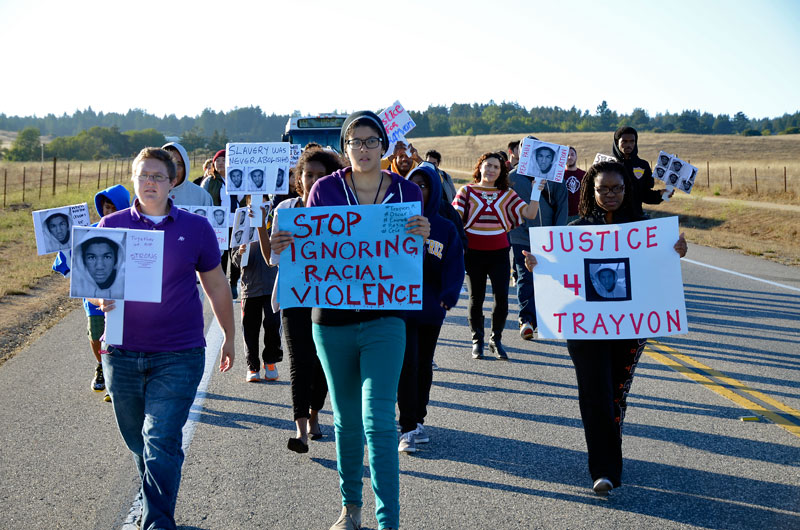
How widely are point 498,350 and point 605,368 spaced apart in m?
3.74

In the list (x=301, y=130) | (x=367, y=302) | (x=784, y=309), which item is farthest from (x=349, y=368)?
(x=301, y=130)

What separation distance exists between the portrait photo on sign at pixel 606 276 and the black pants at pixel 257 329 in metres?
3.15

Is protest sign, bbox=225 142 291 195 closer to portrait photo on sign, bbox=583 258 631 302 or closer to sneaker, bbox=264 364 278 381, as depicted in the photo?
sneaker, bbox=264 364 278 381

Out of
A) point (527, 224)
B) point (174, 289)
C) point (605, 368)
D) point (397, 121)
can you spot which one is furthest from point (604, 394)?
point (397, 121)

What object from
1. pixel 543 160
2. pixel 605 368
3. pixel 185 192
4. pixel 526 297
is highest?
pixel 543 160

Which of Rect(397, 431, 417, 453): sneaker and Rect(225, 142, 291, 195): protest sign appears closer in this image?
Rect(397, 431, 417, 453): sneaker

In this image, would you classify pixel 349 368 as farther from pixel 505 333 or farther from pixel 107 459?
pixel 505 333

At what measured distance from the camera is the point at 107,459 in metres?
5.33

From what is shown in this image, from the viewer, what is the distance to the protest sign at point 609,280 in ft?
16.0

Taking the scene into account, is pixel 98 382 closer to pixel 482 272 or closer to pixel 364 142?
pixel 482 272

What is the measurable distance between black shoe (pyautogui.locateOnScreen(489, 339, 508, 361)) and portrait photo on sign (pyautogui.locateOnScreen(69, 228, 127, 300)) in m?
5.25

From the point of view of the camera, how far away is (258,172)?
24.8 ft

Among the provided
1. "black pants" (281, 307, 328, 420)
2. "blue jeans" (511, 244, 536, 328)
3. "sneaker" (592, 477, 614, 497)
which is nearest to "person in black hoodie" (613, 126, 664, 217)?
"blue jeans" (511, 244, 536, 328)

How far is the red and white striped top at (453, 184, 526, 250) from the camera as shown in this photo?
327 inches
